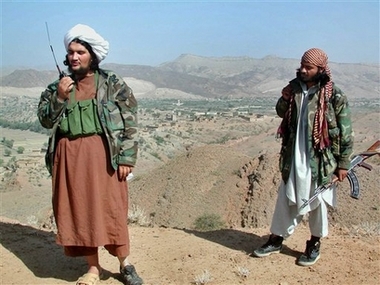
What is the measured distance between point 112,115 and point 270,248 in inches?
79.7

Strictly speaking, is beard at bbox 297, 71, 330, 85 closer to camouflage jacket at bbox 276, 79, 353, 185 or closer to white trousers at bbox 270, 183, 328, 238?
camouflage jacket at bbox 276, 79, 353, 185

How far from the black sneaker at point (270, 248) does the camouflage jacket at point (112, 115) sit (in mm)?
1646

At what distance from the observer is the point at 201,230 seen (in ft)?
28.3

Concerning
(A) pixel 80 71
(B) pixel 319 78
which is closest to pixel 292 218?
(B) pixel 319 78

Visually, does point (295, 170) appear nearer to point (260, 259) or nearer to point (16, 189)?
point (260, 259)

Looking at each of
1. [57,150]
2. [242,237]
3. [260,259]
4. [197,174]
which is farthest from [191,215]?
[57,150]

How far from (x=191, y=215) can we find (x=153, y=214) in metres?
0.93

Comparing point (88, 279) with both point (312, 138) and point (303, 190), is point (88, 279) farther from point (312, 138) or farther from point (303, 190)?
point (312, 138)

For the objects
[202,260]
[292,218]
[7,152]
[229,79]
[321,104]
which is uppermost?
[321,104]

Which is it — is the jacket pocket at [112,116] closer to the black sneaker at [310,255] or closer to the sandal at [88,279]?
the sandal at [88,279]

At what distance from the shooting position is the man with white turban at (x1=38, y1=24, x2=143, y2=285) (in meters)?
3.72

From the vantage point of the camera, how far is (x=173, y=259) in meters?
4.86

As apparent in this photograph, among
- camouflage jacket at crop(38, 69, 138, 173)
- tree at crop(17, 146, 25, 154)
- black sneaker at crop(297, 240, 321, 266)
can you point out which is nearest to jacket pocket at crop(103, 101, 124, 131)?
camouflage jacket at crop(38, 69, 138, 173)

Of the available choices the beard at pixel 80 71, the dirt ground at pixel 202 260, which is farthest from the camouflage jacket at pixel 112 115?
the dirt ground at pixel 202 260
